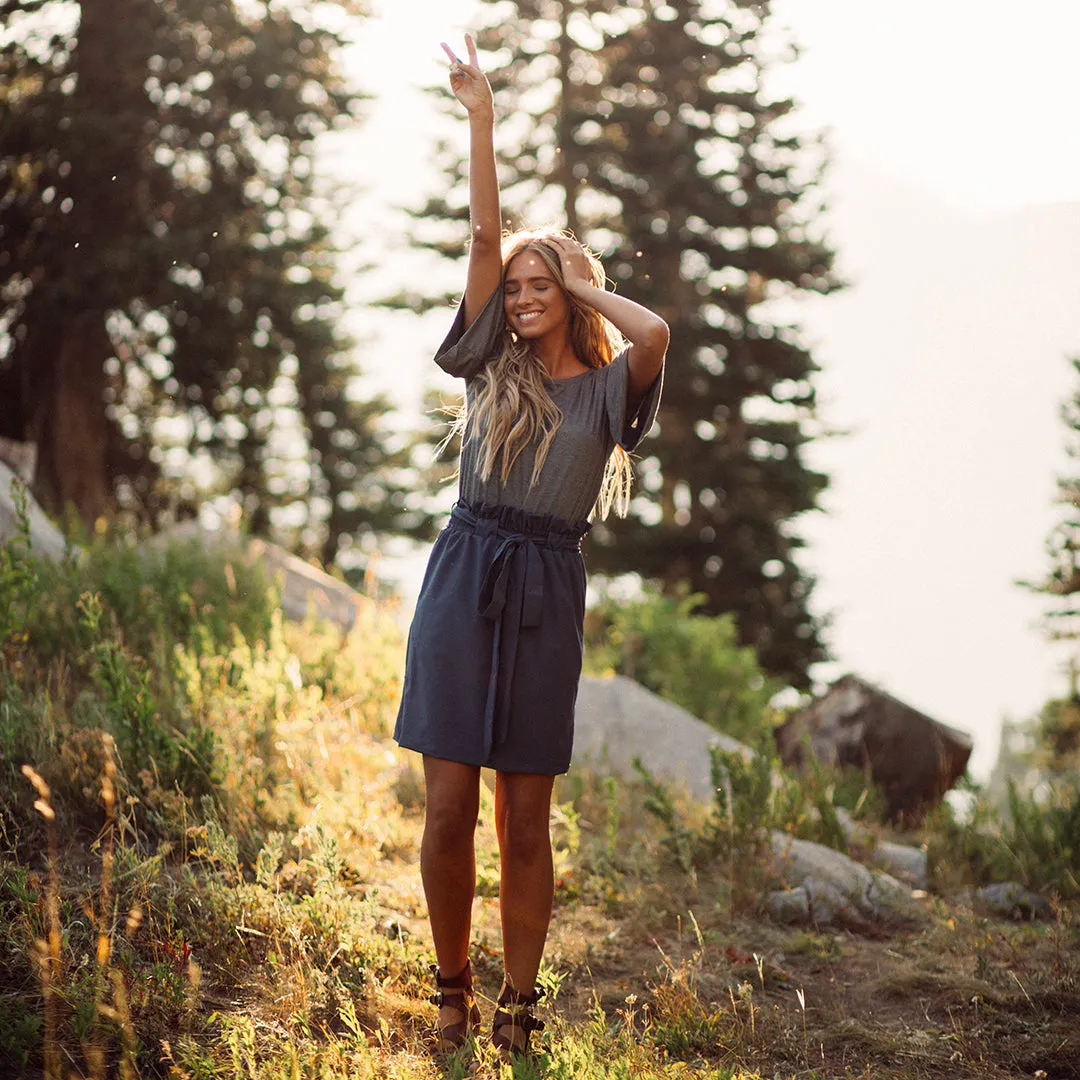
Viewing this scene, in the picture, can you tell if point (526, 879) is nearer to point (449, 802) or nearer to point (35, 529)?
point (449, 802)

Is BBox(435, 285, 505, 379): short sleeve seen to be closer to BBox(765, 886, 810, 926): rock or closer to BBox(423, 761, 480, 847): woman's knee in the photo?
BBox(423, 761, 480, 847): woman's knee

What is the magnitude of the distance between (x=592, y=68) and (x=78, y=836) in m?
15.2

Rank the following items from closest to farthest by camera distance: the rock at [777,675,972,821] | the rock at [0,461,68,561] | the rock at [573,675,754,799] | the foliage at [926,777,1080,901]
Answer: the foliage at [926,777,1080,901] < the rock at [573,675,754,799] < the rock at [0,461,68,561] < the rock at [777,675,972,821]

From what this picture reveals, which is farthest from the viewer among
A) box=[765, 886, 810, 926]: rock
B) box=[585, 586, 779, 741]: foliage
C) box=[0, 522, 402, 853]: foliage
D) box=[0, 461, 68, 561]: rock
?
box=[585, 586, 779, 741]: foliage

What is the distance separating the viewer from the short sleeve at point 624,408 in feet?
10.7

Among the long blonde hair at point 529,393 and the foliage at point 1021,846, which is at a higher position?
the long blonde hair at point 529,393

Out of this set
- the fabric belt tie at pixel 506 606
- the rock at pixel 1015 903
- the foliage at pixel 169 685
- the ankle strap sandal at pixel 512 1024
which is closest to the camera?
the ankle strap sandal at pixel 512 1024

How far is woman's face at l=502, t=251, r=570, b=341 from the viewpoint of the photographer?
134 inches

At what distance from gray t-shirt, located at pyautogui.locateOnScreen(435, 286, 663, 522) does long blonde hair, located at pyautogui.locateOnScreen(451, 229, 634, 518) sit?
3cm

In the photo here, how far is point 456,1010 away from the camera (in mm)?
3150

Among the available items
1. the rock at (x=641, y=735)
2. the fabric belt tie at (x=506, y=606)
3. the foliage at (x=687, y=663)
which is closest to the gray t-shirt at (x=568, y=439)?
the fabric belt tie at (x=506, y=606)

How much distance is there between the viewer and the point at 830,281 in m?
18.2

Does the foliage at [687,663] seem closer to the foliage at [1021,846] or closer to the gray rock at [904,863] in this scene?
the foliage at [1021,846]

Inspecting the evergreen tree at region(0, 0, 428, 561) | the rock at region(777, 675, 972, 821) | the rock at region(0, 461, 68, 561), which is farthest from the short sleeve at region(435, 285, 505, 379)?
the evergreen tree at region(0, 0, 428, 561)
